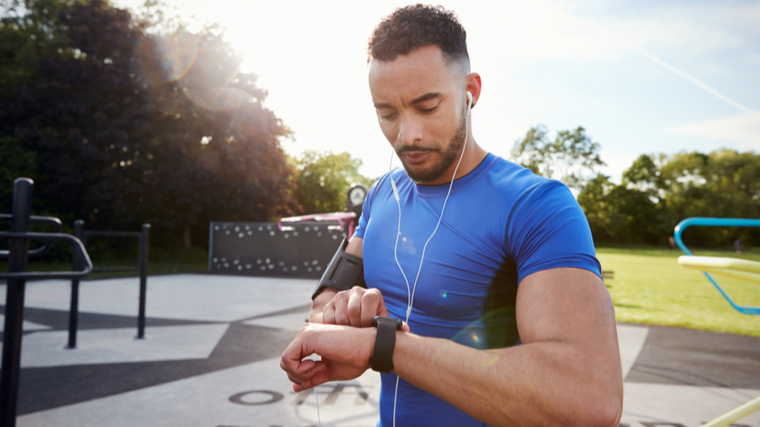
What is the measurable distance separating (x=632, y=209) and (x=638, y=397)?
185 ft

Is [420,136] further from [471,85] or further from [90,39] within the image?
[90,39]

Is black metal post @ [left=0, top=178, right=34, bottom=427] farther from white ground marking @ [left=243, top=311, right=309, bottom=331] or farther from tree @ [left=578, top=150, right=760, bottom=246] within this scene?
tree @ [left=578, top=150, right=760, bottom=246]

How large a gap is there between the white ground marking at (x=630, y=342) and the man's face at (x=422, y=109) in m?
4.08

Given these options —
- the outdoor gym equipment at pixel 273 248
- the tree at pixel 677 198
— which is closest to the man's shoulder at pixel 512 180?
the outdoor gym equipment at pixel 273 248

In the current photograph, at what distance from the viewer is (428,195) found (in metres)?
1.21

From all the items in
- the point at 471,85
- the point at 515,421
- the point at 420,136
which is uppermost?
the point at 471,85

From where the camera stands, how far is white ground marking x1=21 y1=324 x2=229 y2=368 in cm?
455

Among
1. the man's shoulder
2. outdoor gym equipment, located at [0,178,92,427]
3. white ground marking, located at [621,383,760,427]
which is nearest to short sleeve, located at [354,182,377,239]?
the man's shoulder

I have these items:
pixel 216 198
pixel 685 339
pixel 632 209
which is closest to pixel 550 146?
pixel 632 209

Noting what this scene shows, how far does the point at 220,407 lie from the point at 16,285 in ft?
4.95

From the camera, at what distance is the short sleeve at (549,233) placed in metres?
0.84

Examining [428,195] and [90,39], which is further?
[90,39]

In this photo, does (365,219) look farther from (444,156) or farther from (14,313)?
(14,313)

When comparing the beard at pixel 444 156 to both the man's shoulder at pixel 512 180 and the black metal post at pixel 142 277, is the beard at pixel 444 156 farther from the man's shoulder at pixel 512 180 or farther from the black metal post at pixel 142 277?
the black metal post at pixel 142 277
